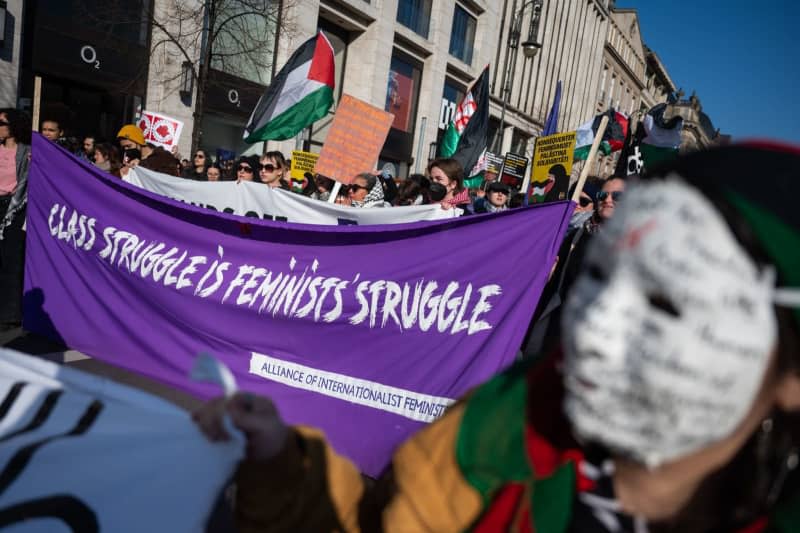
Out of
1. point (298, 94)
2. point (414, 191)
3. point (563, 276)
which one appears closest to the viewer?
point (563, 276)

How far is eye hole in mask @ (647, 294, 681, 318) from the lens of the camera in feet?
2.25

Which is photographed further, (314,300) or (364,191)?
(364,191)

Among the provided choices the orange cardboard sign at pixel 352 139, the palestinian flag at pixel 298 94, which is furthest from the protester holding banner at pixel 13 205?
the orange cardboard sign at pixel 352 139

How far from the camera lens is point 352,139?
5.59 metres

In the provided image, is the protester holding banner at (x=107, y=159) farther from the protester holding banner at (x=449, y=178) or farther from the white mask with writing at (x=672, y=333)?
the white mask with writing at (x=672, y=333)

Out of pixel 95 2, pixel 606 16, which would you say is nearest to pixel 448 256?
pixel 95 2

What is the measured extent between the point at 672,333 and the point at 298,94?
233 inches

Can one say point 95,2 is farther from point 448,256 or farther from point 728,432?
point 728,432

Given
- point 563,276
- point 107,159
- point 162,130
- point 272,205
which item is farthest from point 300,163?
point 563,276

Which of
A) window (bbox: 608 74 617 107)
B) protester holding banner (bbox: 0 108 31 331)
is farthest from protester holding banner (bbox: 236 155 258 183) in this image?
window (bbox: 608 74 617 107)

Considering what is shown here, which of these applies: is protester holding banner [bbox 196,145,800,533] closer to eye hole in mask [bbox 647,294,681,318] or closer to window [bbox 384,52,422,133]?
eye hole in mask [bbox 647,294,681,318]

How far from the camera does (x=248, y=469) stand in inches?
37.9

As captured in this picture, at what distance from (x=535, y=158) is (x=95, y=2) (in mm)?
11811

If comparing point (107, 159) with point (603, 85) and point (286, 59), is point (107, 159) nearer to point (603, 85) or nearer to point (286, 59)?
point (286, 59)
